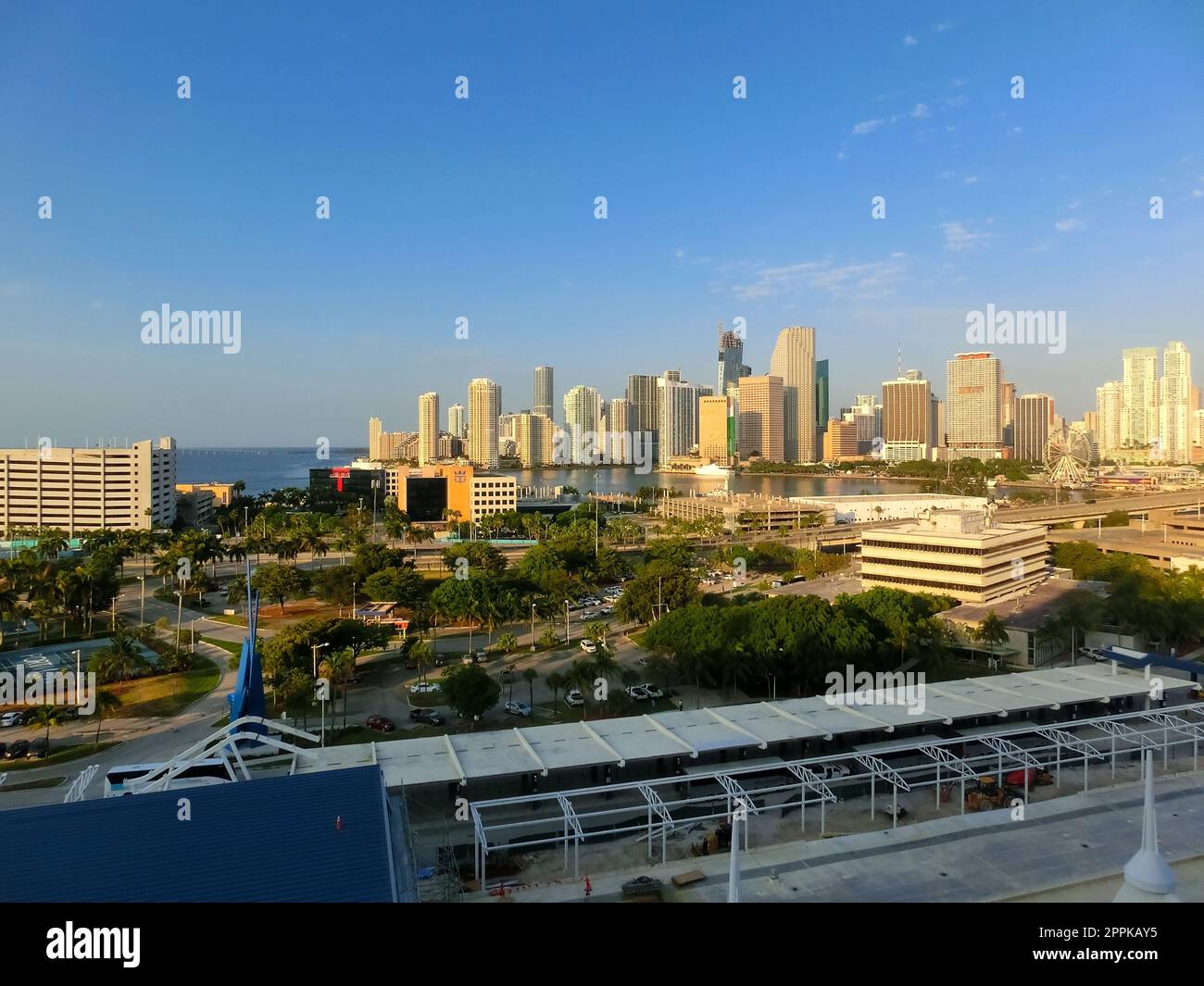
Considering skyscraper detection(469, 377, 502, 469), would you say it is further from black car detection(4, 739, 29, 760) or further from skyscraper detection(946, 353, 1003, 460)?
black car detection(4, 739, 29, 760)

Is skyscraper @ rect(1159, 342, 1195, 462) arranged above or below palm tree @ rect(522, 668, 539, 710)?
above

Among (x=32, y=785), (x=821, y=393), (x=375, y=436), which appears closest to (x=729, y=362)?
(x=821, y=393)

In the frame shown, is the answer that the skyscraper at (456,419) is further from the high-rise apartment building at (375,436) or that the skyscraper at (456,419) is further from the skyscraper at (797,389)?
the skyscraper at (797,389)

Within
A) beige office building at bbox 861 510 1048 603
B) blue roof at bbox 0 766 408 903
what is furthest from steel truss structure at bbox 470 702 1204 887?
beige office building at bbox 861 510 1048 603

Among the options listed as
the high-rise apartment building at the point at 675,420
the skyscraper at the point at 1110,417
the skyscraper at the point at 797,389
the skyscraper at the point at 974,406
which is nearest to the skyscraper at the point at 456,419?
the high-rise apartment building at the point at 675,420

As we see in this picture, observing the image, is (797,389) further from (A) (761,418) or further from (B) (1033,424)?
(B) (1033,424)

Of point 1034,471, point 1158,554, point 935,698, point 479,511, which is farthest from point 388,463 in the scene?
point 935,698

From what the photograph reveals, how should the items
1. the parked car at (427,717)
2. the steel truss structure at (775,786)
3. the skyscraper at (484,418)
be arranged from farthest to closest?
the skyscraper at (484,418)
the parked car at (427,717)
the steel truss structure at (775,786)
